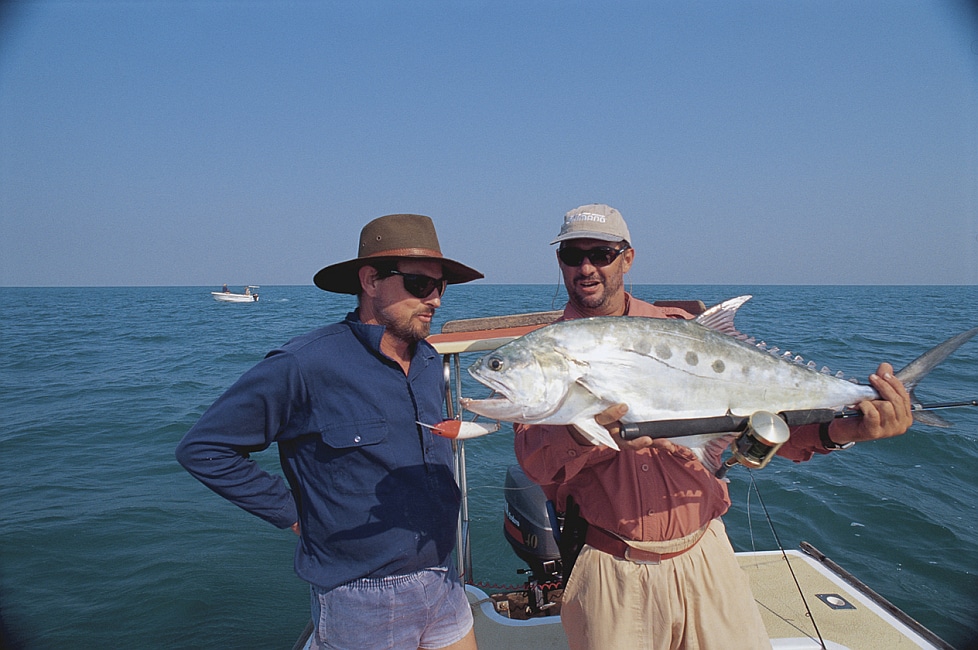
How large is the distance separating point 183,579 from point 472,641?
5.35 meters

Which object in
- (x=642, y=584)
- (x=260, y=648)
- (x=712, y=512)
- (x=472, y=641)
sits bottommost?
(x=260, y=648)

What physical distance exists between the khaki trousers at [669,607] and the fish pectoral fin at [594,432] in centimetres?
68

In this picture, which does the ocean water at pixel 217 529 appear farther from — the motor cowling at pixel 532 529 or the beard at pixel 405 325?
the beard at pixel 405 325

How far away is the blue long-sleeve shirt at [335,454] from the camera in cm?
231

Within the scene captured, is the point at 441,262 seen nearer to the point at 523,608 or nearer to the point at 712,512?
the point at 712,512

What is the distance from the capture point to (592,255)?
2.54m

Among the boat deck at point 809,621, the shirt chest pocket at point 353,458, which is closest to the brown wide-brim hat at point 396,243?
the shirt chest pocket at point 353,458

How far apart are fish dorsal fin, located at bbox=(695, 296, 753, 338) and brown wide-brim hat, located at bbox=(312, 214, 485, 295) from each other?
1.23 meters

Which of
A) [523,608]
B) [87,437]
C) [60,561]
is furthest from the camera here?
[87,437]

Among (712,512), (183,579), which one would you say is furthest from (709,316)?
(183,579)

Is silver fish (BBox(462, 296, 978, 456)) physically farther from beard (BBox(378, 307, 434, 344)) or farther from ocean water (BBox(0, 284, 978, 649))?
ocean water (BBox(0, 284, 978, 649))

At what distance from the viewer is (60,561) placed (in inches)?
269

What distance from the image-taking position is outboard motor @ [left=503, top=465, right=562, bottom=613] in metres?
3.83

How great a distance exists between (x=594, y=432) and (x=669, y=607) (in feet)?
3.04
